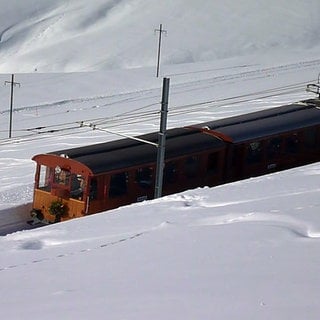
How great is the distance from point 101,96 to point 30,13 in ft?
175

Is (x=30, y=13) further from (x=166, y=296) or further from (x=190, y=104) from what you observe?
(x=166, y=296)

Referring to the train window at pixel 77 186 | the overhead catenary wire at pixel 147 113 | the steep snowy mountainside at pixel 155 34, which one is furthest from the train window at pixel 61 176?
the steep snowy mountainside at pixel 155 34

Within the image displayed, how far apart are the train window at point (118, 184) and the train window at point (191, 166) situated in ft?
5.25

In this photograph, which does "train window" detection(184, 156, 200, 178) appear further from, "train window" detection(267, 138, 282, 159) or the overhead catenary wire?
the overhead catenary wire

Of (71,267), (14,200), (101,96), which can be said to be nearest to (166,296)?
(71,267)

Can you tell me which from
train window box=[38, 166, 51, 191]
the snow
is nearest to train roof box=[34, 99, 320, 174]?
train window box=[38, 166, 51, 191]

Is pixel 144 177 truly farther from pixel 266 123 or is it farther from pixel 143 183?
pixel 266 123

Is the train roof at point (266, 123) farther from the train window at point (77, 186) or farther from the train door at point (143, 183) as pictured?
the train window at point (77, 186)

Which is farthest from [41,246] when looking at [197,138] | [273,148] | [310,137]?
[310,137]

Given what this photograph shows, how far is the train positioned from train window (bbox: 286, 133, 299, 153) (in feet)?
0.07

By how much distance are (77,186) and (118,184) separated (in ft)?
2.40

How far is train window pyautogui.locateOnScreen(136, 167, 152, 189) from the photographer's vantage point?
1555 centimetres

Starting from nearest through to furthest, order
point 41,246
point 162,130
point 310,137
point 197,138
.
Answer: point 41,246 < point 162,130 < point 197,138 < point 310,137

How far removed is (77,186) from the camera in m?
15.4
